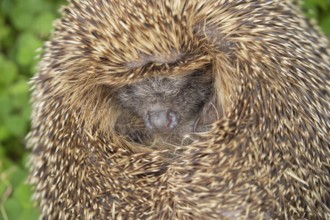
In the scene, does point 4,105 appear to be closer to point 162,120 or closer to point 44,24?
point 44,24

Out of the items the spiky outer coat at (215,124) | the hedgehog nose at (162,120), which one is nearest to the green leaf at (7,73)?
the spiky outer coat at (215,124)

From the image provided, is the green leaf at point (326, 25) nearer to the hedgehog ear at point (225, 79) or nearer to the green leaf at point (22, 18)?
the hedgehog ear at point (225, 79)

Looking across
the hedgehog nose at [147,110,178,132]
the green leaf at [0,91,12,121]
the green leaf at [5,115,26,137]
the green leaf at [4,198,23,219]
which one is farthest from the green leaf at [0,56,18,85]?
the hedgehog nose at [147,110,178,132]

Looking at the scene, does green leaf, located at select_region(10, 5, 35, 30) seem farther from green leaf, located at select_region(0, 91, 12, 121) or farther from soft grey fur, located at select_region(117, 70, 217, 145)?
soft grey fur, located at select_region(117, 70, 217, 145)

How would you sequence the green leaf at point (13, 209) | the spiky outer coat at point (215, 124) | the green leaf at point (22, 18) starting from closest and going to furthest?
the spiky outer coat at point (215, 124)
the green leaf at point (13, 209)
the green leaf at point (22, 18)

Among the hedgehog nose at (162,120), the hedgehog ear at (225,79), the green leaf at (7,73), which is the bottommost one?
the green leaf at (7,73)

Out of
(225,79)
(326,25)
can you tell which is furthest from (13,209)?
(326,25)

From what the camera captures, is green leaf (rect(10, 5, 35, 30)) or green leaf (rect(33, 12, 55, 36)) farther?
green leaf (rect(10, 5, 35, 30))
